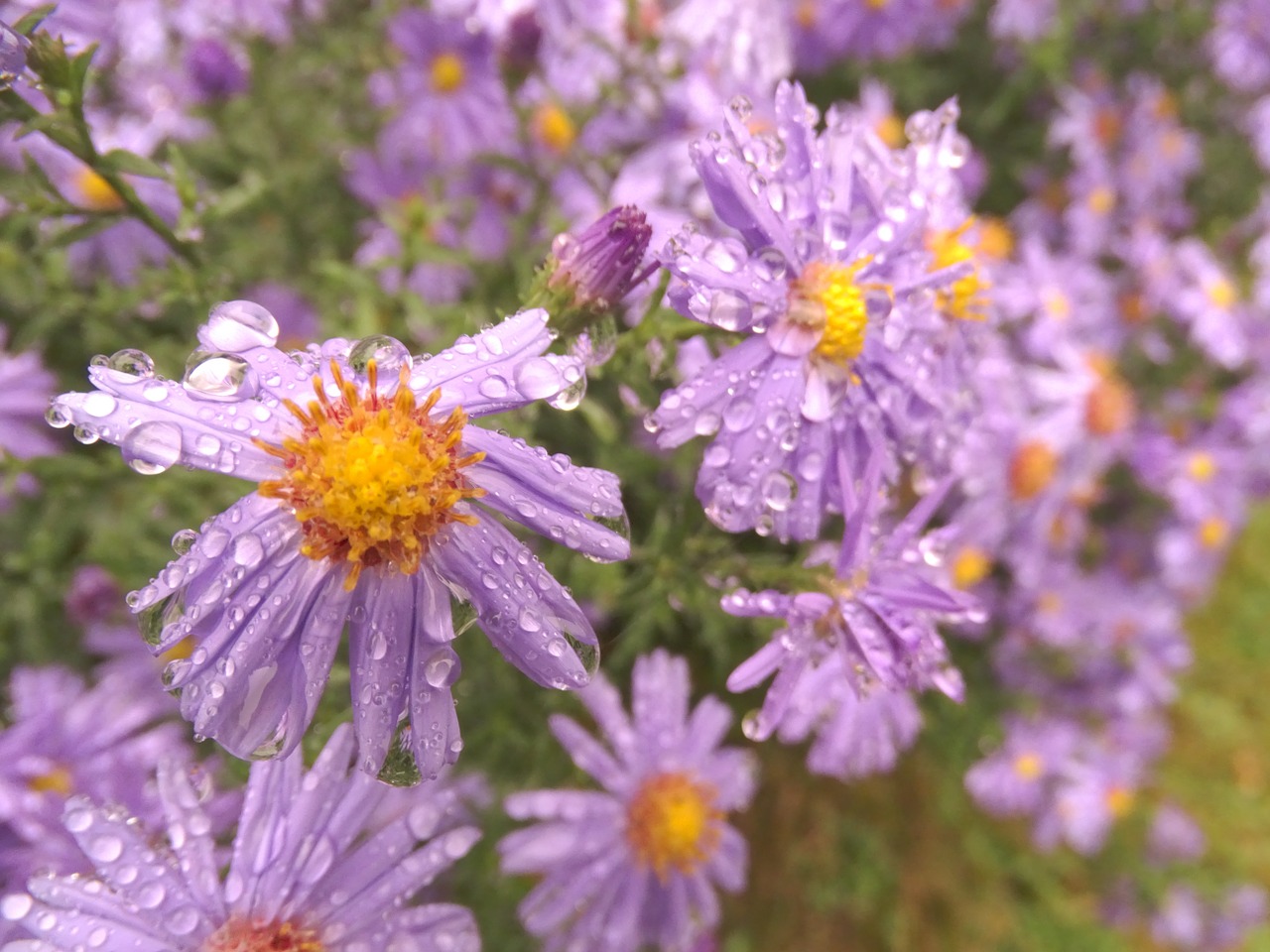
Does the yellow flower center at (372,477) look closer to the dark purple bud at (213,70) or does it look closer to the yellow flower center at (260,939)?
the yellow flower center at (260,939)

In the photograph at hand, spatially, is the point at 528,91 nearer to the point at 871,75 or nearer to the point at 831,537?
the point at 871,75

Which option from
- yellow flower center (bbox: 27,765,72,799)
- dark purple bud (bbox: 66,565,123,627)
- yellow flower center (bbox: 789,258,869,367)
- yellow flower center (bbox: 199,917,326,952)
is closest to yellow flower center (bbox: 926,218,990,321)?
yellow flower center (bbox: 789,258,869,367)

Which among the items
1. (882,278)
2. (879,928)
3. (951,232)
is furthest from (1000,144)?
(879,928)

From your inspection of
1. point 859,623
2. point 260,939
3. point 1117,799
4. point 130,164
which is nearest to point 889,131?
point 859,623

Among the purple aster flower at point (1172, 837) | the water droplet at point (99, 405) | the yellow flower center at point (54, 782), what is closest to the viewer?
the water droplet at point (99, 405)

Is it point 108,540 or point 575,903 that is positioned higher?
point 108,540

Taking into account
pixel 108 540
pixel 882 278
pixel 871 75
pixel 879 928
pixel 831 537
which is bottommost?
pixel 879 928

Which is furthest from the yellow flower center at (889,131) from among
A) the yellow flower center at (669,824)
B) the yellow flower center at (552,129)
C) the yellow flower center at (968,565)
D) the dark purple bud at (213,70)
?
the yellow flower center at (669,824)
